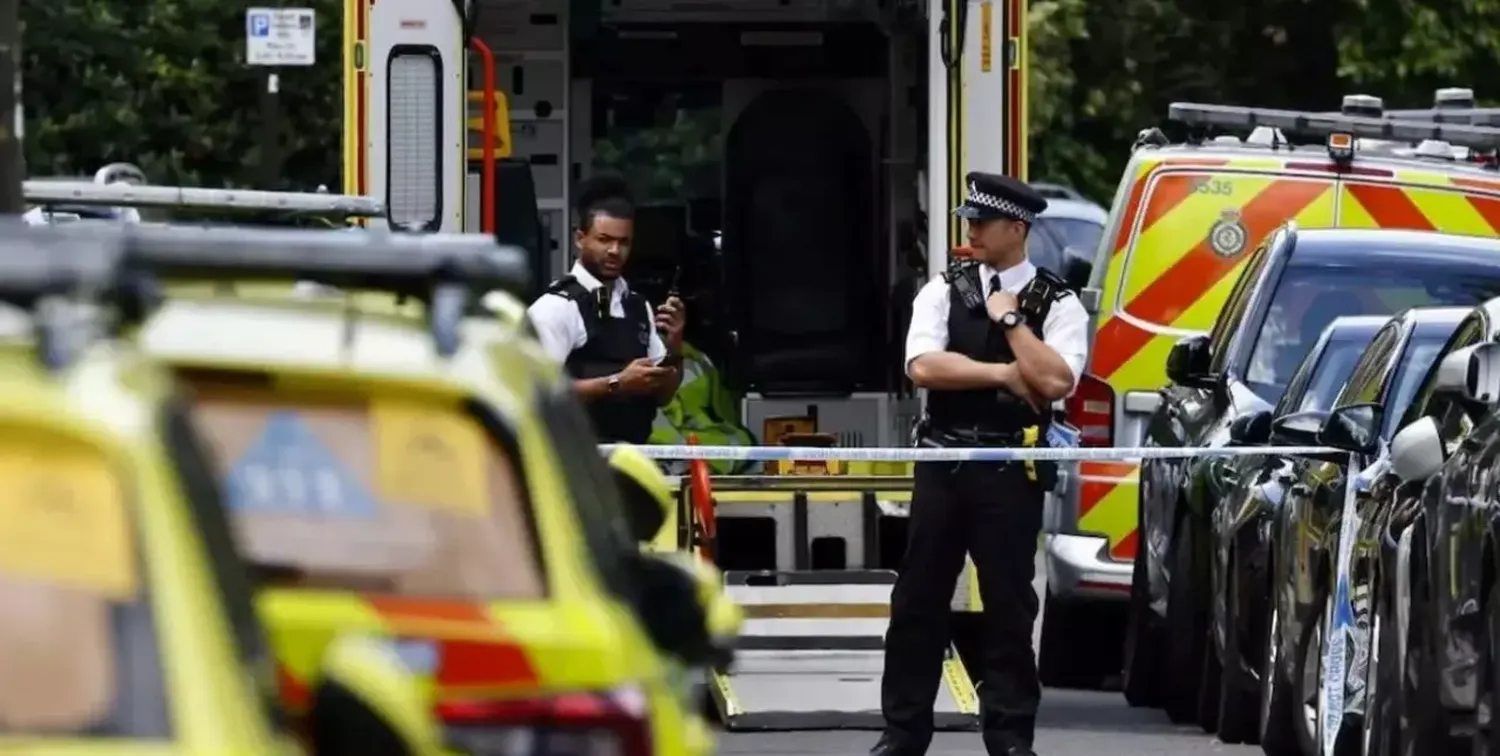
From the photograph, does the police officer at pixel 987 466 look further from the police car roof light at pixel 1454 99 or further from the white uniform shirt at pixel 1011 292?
the police car roof light at pixel 1454 99

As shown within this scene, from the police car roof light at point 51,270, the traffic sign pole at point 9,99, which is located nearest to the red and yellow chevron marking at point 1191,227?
the traffic sign pole at point 9,99

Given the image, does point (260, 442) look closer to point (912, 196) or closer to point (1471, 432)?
point (1471, 432)

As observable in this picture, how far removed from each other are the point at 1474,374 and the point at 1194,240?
5.24 metres

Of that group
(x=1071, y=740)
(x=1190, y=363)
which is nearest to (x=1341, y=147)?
(x=1190, y=363)

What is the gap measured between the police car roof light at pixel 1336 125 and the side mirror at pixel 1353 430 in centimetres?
516

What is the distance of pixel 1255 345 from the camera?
13.9 metres

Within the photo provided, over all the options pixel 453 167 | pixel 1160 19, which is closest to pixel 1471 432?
pixel 453 167

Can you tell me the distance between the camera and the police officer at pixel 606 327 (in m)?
12.0

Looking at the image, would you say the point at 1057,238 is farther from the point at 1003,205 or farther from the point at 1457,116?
the point at 1003,205

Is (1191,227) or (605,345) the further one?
(1191,227)

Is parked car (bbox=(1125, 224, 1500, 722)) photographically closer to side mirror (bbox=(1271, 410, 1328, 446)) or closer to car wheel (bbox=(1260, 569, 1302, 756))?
car wheel (bbox=(1260, 569, 1302, 756))

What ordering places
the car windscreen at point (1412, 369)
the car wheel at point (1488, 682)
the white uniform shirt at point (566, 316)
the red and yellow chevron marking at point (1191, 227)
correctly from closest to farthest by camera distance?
1. the car wheel at point (1488, 682)
2. the car windscreen at point (1412, 369)
3. the white uniform shirt at point (566, 316)
4. the red and yellow chevron marking at point (1191, 227)

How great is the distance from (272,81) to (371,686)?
952 inches

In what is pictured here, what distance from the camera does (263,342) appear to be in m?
5.98
